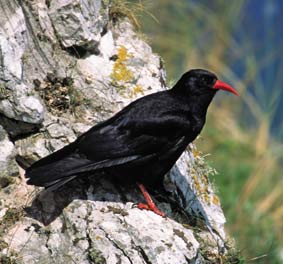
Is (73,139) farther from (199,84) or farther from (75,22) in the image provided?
(199,84)

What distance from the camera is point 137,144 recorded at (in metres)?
6.29

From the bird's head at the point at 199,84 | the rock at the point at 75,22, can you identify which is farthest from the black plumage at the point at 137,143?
the rock at the point at 75,22

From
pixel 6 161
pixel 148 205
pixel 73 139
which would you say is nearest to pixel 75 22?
pixel 73 139

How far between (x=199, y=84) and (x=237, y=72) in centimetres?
598

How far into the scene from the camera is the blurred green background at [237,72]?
11.6 meters

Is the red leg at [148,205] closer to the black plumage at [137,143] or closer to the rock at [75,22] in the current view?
the black plumage at [137,143]

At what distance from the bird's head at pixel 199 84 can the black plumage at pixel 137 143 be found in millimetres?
108

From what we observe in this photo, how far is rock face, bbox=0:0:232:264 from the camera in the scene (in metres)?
5.81

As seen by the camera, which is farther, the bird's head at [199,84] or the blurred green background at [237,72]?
the blurred green background at [237,72]

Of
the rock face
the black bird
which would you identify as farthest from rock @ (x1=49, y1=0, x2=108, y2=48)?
the black bird

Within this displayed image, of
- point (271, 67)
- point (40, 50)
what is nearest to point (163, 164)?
point (40, 50)

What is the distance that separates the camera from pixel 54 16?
667cm

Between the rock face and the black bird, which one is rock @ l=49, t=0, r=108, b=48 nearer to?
the rock face

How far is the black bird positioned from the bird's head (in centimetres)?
11
